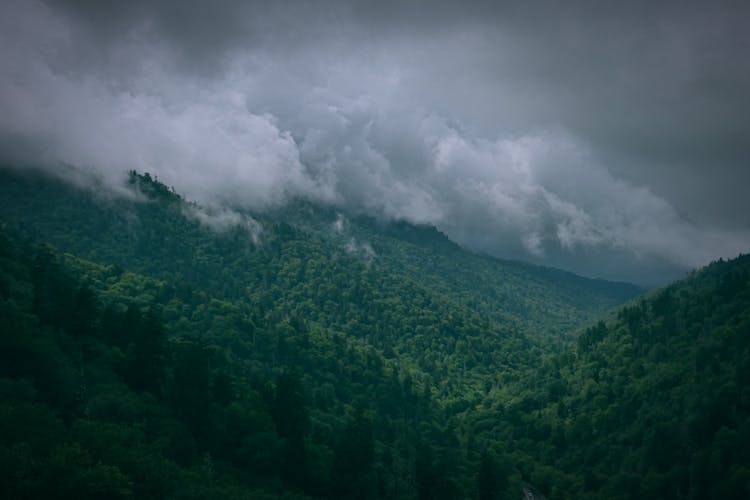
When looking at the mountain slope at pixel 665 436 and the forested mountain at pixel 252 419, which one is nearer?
the forested mountain at pixel 252 419

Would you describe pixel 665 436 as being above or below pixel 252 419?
above

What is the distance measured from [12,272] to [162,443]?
171 ft

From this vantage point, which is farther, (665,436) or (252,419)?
(665,436)

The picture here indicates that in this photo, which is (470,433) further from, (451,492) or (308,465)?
(308,465)

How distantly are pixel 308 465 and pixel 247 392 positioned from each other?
20.9m

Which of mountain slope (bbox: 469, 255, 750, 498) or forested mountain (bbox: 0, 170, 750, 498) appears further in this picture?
mountain slope (bbox: 469, 255, 750, 498)

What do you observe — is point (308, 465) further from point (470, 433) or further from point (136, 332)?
point (470, 433)

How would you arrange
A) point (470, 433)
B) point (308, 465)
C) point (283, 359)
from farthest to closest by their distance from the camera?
point (470, 433) < point (283, 359) < point (308, 465)

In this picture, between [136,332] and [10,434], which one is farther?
[136,332]

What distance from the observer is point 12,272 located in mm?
103000

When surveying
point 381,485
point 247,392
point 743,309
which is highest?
point 743,309

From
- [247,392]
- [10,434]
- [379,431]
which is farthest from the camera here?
[379,431]

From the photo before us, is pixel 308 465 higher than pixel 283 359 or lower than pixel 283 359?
lower

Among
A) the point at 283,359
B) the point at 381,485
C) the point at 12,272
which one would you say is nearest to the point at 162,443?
the point at 381,485
